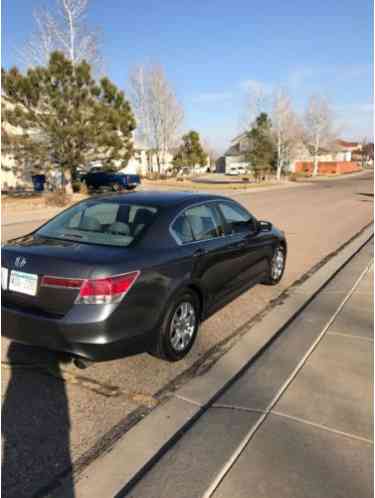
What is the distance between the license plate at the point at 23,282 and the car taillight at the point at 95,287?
0.11 m

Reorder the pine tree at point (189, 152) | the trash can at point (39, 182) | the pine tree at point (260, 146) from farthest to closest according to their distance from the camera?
1. the pine tree at point (189, 152)
2. the pine tree at point (260, 146)
3. the trash can at point (39, 182)

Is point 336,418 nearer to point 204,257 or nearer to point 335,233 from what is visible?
point 204,257

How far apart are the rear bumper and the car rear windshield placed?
2.38ft

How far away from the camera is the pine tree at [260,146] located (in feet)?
143

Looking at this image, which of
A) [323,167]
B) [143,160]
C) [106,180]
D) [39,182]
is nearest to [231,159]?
[323,167]

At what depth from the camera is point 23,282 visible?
3.06 metres

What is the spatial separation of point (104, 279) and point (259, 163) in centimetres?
4251

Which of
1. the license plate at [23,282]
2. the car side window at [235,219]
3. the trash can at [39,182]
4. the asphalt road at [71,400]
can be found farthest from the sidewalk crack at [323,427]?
the trash can at [39,182]

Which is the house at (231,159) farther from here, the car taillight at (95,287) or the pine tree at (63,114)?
the car taillight at (95,287)

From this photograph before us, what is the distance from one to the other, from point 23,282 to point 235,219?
262 cm

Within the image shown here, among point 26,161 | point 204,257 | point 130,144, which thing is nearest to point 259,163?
point 130,144

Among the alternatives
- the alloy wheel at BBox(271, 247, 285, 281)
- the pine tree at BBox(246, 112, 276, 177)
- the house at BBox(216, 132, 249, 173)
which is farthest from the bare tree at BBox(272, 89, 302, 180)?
the alloy wheel at BBox(271, 247, 285, 281)

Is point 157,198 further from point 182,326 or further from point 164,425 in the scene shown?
point 164,425

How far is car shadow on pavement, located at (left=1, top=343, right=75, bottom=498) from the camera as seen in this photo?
89.9 inches
